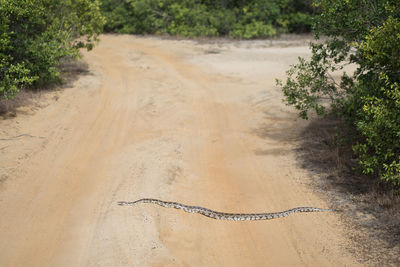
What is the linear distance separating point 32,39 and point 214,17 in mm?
21592

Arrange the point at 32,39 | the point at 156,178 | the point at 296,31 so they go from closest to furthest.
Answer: the point at 156,178, the point at 32,39, the point at 296,31

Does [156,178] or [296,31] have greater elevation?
[296,31]

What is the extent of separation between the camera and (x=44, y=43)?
16.4 m

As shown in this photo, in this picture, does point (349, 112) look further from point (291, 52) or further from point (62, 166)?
point (291, 52)

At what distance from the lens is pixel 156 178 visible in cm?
1079

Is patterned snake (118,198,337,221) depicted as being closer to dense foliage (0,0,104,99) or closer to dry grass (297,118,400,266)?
dry grass (297,118,400,266)

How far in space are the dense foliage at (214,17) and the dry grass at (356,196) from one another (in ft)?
71.3

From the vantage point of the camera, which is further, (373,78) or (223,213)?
(373,78)

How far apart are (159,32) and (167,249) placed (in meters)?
30.3

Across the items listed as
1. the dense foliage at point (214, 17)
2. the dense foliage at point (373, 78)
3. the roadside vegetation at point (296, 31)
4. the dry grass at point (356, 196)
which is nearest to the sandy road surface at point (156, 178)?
the dry grass at point (356, 196)

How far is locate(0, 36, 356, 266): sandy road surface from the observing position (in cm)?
790

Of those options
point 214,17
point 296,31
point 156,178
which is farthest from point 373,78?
point 296,31

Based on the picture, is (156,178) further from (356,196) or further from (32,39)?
(32,39)

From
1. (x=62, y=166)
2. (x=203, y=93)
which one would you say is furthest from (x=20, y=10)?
(x=203, y=93)
